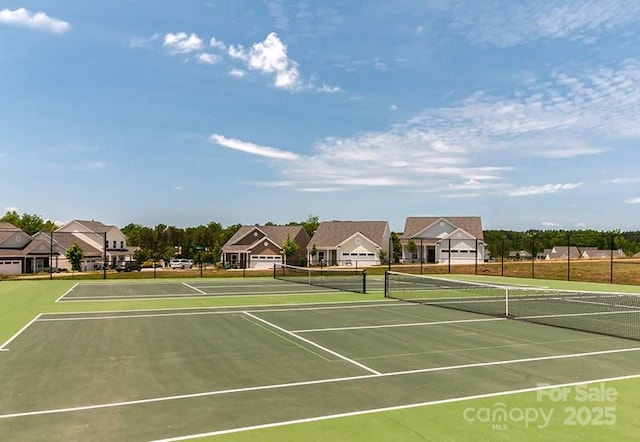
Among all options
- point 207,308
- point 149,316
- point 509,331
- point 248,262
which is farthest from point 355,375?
point 248,262

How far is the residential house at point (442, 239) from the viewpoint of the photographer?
63125 millimetres

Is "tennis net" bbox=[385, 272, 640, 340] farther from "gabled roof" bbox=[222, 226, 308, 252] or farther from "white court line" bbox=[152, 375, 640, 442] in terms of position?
"gabled roof" bbox=[222, 226, 308, 252]

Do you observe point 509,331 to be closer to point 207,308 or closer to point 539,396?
point 539,396

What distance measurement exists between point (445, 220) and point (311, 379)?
60.0 meters

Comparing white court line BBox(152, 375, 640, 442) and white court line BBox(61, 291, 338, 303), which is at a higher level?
white court line BBox(152, 375, 640, 442)

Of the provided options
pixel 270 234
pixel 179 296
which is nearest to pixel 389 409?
pixel 179 296

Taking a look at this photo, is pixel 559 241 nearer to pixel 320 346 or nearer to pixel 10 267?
pixel 320 346

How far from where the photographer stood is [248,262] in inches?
2579

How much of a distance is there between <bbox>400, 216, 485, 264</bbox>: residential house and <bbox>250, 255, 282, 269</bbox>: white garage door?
1609 cm

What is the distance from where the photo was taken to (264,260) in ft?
214

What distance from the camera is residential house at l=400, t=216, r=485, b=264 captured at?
63.1m

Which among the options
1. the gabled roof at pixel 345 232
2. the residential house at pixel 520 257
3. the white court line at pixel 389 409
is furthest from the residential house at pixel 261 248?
the white court line at pixel 389 409

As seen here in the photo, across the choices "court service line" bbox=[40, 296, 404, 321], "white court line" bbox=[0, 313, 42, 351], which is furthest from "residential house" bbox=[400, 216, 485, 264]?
"white court line" bbox=[0, 313, 42, 351]

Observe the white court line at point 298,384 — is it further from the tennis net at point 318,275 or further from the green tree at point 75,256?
the green tree at point 75,256
